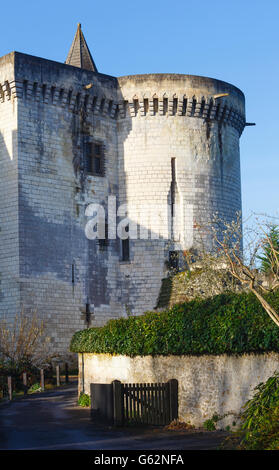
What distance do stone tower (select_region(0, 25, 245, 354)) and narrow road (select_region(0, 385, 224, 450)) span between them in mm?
10295

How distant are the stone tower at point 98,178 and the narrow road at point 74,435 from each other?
405 inches

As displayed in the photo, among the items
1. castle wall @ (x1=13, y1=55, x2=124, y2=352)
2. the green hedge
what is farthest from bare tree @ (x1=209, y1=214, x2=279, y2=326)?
castle wall @ (x1=13, y1=55, x2=124, y2=352)

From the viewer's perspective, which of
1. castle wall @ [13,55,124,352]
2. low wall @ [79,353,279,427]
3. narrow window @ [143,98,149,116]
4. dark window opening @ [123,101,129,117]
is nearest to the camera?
low wall @ [79,353,279,427]

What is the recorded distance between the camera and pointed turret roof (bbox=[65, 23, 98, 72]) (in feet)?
125

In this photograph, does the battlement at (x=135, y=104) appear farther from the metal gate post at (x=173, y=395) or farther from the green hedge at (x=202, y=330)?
the metal gate post at (x=173, y=395)

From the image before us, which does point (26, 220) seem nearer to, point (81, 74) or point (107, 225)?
point (107, 225)

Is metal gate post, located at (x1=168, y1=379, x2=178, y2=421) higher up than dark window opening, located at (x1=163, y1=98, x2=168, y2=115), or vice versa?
dark window opening, located at (x1=163, y1=98, x2=168, y2=115)

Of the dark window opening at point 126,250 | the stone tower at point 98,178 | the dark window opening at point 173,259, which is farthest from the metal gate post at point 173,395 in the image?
the dark window opening at point 126,250

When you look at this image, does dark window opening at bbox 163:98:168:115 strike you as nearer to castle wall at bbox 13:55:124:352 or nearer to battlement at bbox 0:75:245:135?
battlement at bbox 0:75:245:135

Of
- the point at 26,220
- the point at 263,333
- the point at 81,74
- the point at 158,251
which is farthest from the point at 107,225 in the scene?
the point at 263,333

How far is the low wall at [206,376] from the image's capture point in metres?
14.3

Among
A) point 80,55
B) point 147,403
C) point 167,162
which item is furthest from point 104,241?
point 147,403

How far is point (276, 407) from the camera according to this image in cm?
1136
